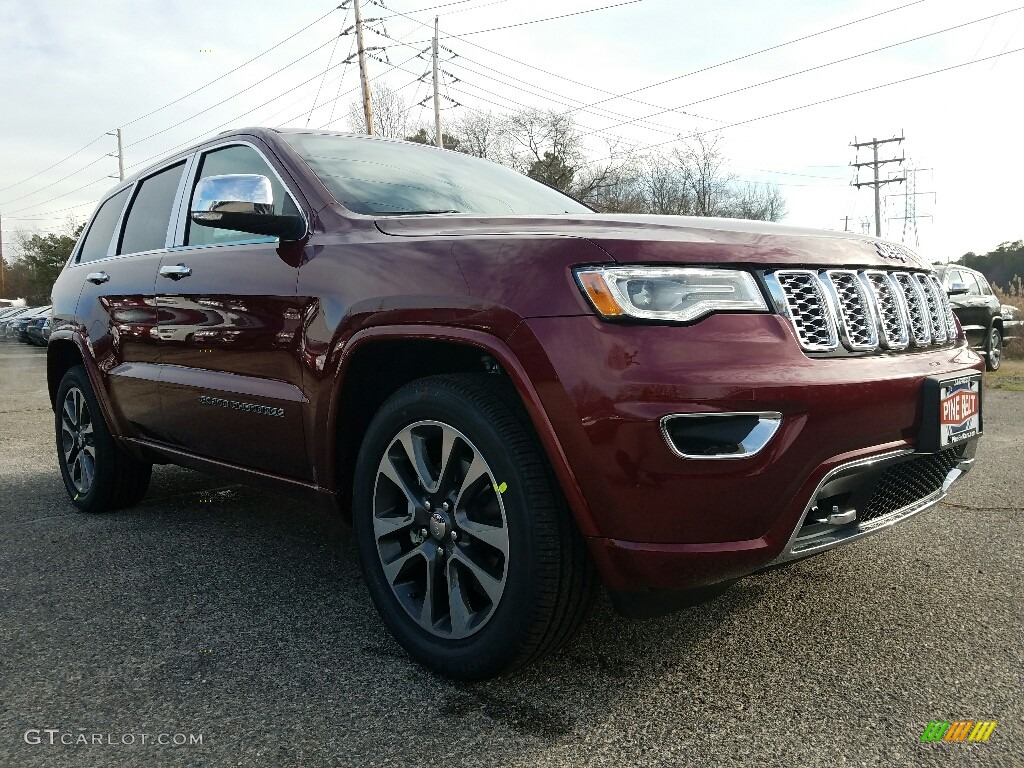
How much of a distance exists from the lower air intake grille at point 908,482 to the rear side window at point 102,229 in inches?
151

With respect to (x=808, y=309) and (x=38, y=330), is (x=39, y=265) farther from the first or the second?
(x=808, y=309)

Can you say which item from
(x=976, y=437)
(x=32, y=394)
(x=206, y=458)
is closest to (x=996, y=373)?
(x=976, y=437)

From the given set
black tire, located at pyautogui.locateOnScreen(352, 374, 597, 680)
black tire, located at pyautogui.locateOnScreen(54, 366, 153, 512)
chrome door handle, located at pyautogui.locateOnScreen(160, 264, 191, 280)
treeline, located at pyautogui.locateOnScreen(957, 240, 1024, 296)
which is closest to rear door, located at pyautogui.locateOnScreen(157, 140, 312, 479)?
chrome door handle, located at pyautogui.locateOnScreen(160, 264, 191, 280)

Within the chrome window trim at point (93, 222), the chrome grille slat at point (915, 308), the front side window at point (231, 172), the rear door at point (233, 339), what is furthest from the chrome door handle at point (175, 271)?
the chrome grille slat at point (915, 308)

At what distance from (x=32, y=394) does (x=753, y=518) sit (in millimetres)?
11336

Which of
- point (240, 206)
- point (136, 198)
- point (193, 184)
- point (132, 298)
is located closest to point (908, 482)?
point (240, 206)

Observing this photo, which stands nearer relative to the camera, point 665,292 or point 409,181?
point 665,292

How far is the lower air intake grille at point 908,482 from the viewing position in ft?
7.28

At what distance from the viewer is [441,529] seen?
2.36m

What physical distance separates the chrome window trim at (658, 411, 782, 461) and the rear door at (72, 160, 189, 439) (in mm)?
2438

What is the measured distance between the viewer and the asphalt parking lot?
197cm

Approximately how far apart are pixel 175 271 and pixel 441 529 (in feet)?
5.93

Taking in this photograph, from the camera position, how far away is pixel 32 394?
36.1 ft

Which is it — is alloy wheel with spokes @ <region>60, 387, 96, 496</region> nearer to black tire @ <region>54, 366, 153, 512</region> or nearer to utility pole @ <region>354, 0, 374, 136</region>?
black tire @ <region>54, 366, 153, 512</region>
